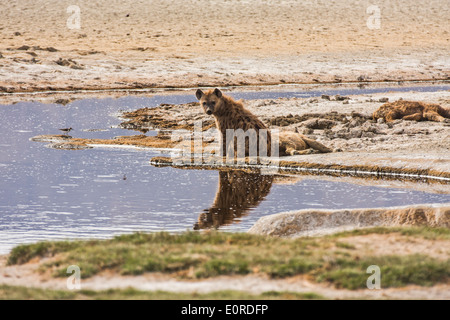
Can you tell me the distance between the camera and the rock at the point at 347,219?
826 cm

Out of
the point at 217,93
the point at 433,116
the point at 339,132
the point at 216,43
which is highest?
the point at 216,43

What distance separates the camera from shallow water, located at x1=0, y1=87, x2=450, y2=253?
9.20 metres

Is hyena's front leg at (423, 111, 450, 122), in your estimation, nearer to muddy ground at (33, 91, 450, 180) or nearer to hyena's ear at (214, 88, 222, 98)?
muddy ground at (33, 91, 450, 180)

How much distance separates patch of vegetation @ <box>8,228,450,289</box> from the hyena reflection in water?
81.2 inches

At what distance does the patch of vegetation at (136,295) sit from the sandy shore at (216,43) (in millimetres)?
22441

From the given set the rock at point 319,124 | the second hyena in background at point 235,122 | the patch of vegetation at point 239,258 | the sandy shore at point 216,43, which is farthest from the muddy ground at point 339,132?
the sandy shore at point 216,43

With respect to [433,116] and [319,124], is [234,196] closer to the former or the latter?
[319,124]

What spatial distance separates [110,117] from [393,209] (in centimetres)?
1447

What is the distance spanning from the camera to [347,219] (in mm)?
8375

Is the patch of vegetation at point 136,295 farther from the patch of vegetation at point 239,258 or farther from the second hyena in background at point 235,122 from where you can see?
the second hyena in background at point 235,122

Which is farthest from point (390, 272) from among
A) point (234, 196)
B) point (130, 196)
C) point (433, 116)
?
point (433, 116)

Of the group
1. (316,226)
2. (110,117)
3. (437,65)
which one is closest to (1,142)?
(110,117)

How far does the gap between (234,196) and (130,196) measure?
1.41 metres

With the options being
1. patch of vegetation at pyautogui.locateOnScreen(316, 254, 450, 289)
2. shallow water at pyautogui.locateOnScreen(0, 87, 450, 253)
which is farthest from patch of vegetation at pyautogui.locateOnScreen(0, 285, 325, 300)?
shallow water at pyautogui.locateOnScreen(0, 87, 450, 253)
